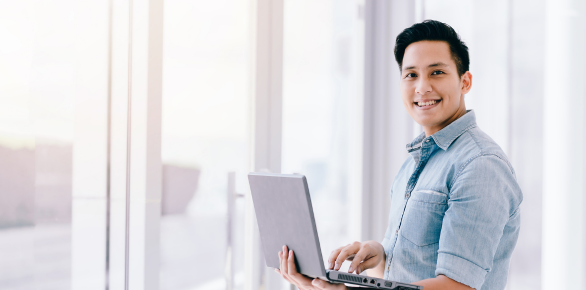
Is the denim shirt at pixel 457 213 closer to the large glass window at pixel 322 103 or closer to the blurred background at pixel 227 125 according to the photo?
the blurred background at pixel 227 125

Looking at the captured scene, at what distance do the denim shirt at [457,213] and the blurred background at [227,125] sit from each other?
831mm

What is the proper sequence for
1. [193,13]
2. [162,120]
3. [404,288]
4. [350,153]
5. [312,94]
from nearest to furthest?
1. [404,288]
2. [162,120]
3. [193,13]
4. [312,94]
5. [350,153]

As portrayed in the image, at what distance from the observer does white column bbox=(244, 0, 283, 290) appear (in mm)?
1930

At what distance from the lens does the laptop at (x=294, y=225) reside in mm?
942

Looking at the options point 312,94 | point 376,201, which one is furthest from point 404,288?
point 376,201

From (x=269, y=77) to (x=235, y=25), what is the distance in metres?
0.29

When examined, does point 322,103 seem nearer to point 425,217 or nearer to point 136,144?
point 136,144

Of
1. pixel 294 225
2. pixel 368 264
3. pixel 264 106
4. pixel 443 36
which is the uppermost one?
pixel 443 36

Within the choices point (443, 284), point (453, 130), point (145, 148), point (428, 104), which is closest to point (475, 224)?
point (443, 284)

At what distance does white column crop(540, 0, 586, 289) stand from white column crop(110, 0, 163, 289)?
1.68 metres

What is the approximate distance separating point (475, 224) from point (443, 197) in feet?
0.42

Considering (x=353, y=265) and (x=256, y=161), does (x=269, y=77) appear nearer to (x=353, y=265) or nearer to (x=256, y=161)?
(x=256, y=161)

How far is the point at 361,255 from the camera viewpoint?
3.87 feet

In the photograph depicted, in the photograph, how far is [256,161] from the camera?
6.36ft
